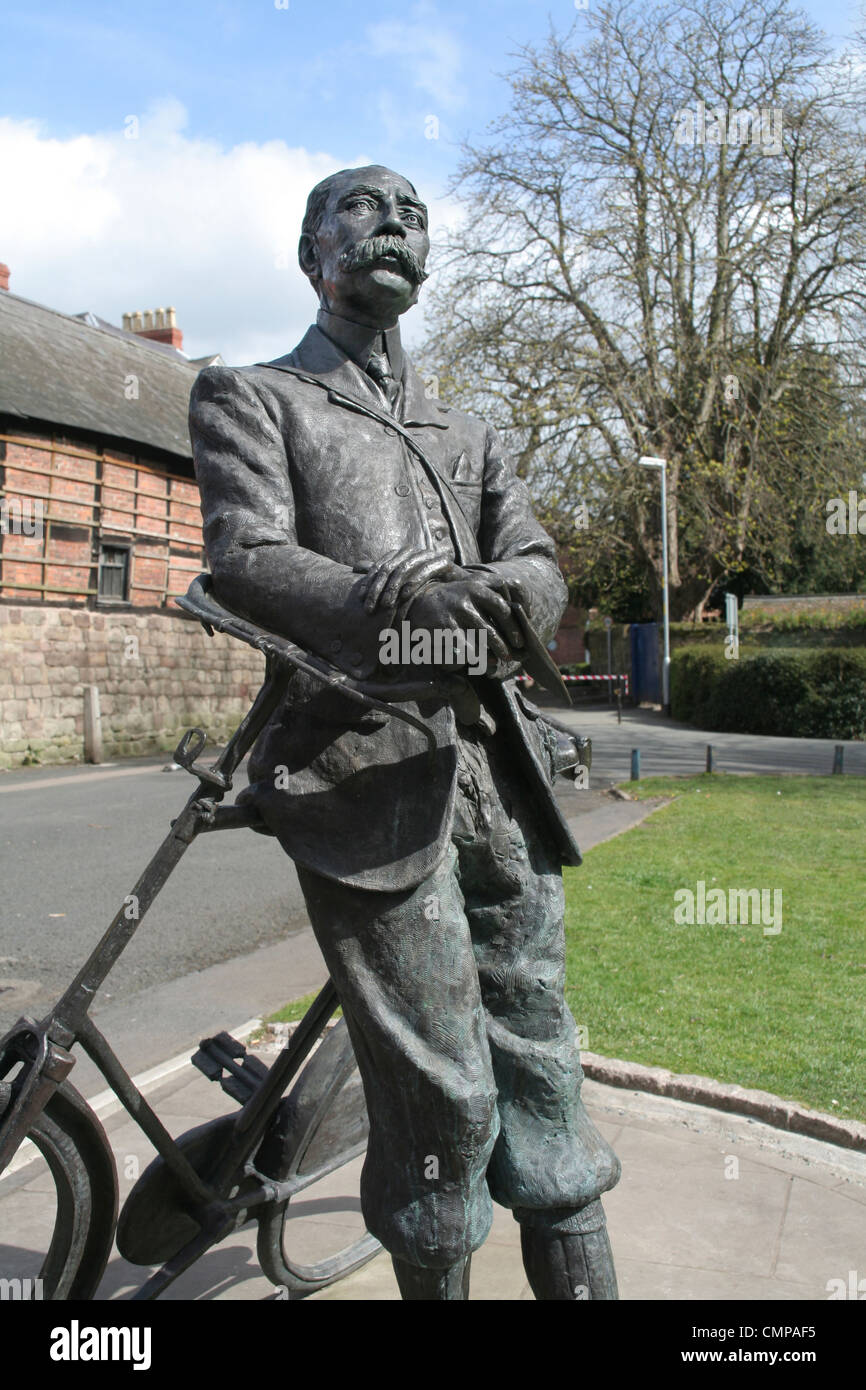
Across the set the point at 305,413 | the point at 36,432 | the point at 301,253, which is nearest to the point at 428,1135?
the point at 305,413

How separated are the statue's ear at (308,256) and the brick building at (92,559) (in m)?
15.5

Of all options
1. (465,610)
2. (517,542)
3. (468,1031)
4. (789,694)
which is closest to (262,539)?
(465,610)

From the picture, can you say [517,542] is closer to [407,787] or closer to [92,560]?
[407,787]

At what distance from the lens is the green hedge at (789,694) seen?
21.2m

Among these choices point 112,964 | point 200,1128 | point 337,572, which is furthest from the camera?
point 200,1128

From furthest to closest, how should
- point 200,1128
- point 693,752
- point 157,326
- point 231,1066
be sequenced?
point 157,326
point 693,752
point 231,1066
point 200,1128

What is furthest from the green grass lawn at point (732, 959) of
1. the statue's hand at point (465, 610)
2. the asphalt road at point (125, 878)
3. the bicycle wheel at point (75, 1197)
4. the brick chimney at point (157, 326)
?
the brick chimney at point (157, 326)

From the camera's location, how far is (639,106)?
2436 cm

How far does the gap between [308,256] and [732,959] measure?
15.6 ft

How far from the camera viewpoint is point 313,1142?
2.76 m

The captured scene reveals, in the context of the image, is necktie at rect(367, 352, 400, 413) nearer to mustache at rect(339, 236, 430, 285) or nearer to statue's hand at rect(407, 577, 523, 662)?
mustache at rect(339, 236, 430, 285)

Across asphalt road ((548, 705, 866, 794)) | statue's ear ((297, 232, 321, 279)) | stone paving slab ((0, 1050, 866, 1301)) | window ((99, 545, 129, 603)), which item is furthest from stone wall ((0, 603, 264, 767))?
statue's ear ((297, 232, 321, 279))

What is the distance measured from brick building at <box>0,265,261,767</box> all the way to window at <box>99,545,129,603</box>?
0.10 feet

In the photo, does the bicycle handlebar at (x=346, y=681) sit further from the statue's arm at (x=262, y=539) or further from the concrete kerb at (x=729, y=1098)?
the concrete kerb at (x=729, y=1098)
